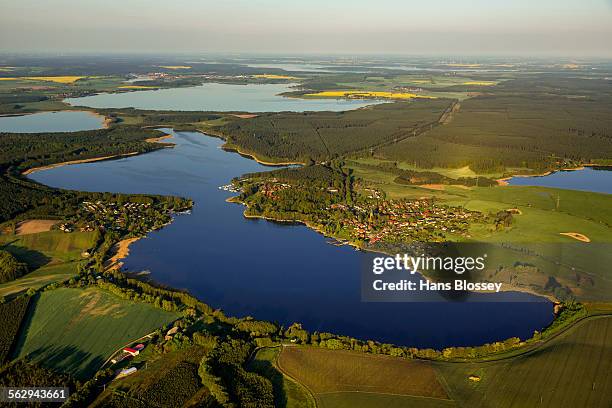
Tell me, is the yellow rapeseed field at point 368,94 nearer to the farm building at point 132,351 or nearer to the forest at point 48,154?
the forest at point 48,154

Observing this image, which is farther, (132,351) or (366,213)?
(366,213)

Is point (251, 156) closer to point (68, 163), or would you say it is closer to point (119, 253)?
point (68, 163)

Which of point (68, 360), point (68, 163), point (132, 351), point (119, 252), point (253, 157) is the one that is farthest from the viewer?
point (253, 157)

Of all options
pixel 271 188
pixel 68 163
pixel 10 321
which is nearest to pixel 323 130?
pixel 271 188

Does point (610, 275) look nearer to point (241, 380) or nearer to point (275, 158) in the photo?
point (241, 380)

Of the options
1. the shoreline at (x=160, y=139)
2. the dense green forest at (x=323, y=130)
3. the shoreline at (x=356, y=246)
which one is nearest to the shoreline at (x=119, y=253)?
the shoreline at (x=356, y=246)
